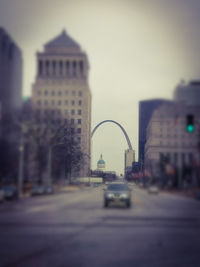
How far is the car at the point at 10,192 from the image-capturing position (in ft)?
9.82

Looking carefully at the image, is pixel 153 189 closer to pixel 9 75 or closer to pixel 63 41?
pixel 63 41

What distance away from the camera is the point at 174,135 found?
145 inches

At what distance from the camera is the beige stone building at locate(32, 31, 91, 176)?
3.26 meters

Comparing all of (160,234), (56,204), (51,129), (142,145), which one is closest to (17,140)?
(51,129)

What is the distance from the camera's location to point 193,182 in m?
3.66

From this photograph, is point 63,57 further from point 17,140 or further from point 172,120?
point 172,120

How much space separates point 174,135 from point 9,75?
2.07m

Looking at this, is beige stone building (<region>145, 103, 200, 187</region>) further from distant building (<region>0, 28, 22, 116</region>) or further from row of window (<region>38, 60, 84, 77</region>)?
distant building (<region>0, 28, 22, 116</region>)

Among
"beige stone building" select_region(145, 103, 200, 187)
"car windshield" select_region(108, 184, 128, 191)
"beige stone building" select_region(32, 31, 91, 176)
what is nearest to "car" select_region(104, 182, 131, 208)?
"car windshield" select_region(108, 184, 128, 191)

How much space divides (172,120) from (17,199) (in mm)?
2036

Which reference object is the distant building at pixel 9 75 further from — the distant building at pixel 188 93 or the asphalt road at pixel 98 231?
the distant building at pixel 188 93

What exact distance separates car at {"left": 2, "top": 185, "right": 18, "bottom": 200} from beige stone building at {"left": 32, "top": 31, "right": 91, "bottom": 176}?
29.7 inches

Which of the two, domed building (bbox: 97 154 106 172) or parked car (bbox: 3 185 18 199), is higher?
domed building (bbox: 97 154 106 172)

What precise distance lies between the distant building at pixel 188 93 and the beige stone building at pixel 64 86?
3.73ft
